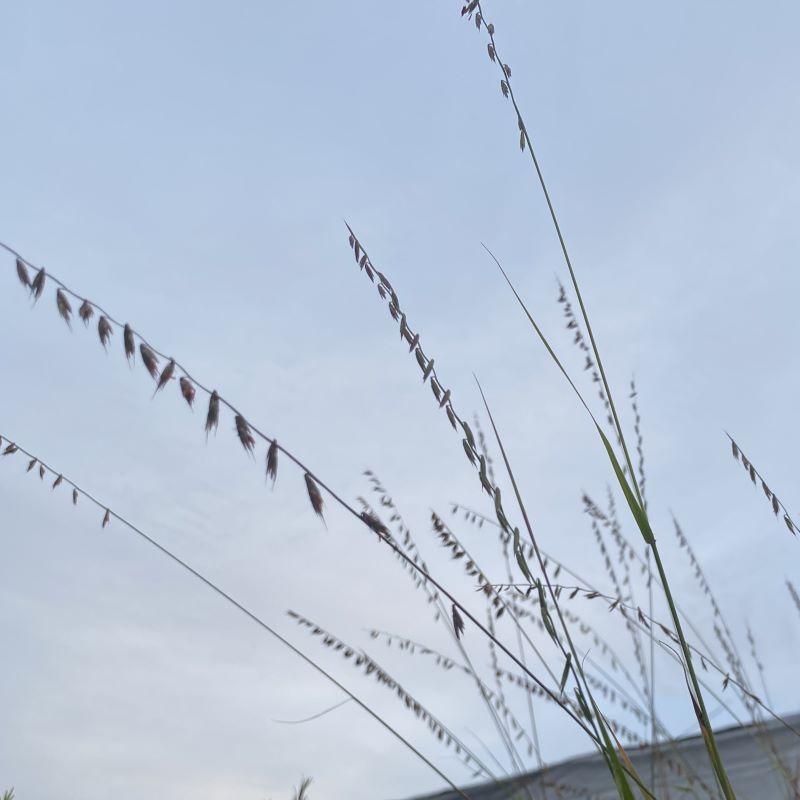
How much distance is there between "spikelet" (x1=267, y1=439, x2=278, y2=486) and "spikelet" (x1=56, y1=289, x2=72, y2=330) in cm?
42

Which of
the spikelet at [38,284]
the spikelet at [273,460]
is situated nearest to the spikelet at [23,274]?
the spikelet at [38,284]

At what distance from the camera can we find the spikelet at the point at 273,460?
1034 millimetres

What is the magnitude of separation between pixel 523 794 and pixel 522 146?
163 centimetres

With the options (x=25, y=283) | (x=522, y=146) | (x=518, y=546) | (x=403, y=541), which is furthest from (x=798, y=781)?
(x=25, y=283)

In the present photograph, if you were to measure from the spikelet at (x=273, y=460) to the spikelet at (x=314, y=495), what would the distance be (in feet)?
0.14

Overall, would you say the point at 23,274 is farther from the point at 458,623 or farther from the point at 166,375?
the point at 458,623

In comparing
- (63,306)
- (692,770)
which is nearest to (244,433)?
(63,306)

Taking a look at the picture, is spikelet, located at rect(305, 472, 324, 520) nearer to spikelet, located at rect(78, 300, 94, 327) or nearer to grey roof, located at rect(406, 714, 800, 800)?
spikelet, located at rect(78, 300, 94, 327)

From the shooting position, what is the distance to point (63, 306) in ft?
4.20

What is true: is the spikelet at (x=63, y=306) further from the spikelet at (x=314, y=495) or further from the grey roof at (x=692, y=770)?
the grey roof at (x=692, y=770)

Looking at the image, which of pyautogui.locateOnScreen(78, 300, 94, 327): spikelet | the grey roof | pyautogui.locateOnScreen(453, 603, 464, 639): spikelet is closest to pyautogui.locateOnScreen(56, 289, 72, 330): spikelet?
pyautogui.locateOnScreen(78, 300, 94, 327): spikelet

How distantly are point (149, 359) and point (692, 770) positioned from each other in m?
1.75

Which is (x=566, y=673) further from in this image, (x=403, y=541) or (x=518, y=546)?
(x=403, y=541)

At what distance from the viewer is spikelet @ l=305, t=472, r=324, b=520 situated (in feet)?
3.32
